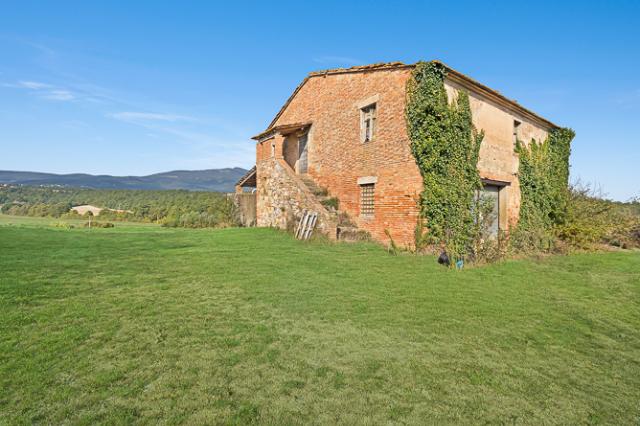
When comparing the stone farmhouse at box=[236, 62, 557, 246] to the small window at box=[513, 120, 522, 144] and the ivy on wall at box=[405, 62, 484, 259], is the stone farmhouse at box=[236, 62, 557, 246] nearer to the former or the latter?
the small window at box=[513, 120, 522, 144]

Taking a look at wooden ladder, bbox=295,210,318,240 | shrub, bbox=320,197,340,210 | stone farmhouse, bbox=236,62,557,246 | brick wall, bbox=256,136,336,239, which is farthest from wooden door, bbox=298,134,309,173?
wooden ladder, bbox=295,210,318,240

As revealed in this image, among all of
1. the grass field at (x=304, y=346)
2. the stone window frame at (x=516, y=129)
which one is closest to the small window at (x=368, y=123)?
the stone window frame at (x=516, y=129)

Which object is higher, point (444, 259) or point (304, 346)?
point (444, 259)

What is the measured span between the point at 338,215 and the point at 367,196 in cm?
135

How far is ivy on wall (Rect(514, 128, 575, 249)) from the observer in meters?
14.6

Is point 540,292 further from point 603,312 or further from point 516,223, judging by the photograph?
point 516,223

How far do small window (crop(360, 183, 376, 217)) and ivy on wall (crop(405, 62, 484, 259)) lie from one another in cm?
220

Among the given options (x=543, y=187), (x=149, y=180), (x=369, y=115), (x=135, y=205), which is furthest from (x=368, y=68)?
(x=149, y=180)

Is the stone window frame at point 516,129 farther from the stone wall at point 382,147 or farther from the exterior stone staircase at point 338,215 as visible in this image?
the exterior stone staircase at point 338,215

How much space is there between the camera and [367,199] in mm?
13023

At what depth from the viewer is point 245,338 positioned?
4160 mm

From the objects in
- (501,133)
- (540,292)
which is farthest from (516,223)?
(540,292)

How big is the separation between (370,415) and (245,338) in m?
1.95

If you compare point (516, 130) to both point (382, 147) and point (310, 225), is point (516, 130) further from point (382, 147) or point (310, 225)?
point (310, 225)
